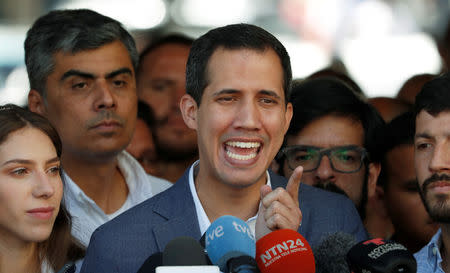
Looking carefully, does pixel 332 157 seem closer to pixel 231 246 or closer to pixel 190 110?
pixel 190 110

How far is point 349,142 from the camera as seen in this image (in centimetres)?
437

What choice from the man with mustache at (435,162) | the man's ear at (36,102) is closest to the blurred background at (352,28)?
the man's ear at (36,102)

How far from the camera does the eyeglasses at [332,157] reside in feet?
14.0

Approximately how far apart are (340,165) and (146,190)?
3.54 feet

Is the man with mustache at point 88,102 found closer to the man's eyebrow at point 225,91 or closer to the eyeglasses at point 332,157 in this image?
the eyeglasses at point 332,157

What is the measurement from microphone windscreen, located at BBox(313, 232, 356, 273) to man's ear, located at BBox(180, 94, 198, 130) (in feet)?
3.19

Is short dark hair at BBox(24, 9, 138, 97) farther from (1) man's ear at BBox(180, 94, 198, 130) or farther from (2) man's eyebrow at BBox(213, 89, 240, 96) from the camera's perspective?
(2) man's eyebrow at BBox(213, 89, 240, 96)

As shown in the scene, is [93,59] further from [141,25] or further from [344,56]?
[344,56]

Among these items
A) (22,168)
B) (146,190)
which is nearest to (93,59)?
(146,190)

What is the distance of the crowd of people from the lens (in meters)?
3.33

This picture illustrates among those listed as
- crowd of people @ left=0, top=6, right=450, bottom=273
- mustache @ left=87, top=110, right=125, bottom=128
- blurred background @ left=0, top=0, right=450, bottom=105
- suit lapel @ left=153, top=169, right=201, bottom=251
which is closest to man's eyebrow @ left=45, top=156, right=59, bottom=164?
crowd of people @ left=0, top=6, right=450, bottom=273

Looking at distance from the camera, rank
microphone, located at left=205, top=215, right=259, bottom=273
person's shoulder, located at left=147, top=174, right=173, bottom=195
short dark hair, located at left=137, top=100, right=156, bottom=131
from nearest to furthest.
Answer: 1. microphone, located at left=205, top=215, right=259, bottom=273
2. person's shoulder, located at left=147, top=174, right=173, bottom=195
3. short dark hair, located at left=137, top=100, right=156, bottom=131

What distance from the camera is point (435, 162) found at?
135 inches

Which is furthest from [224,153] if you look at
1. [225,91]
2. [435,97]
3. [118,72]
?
[118,72]
